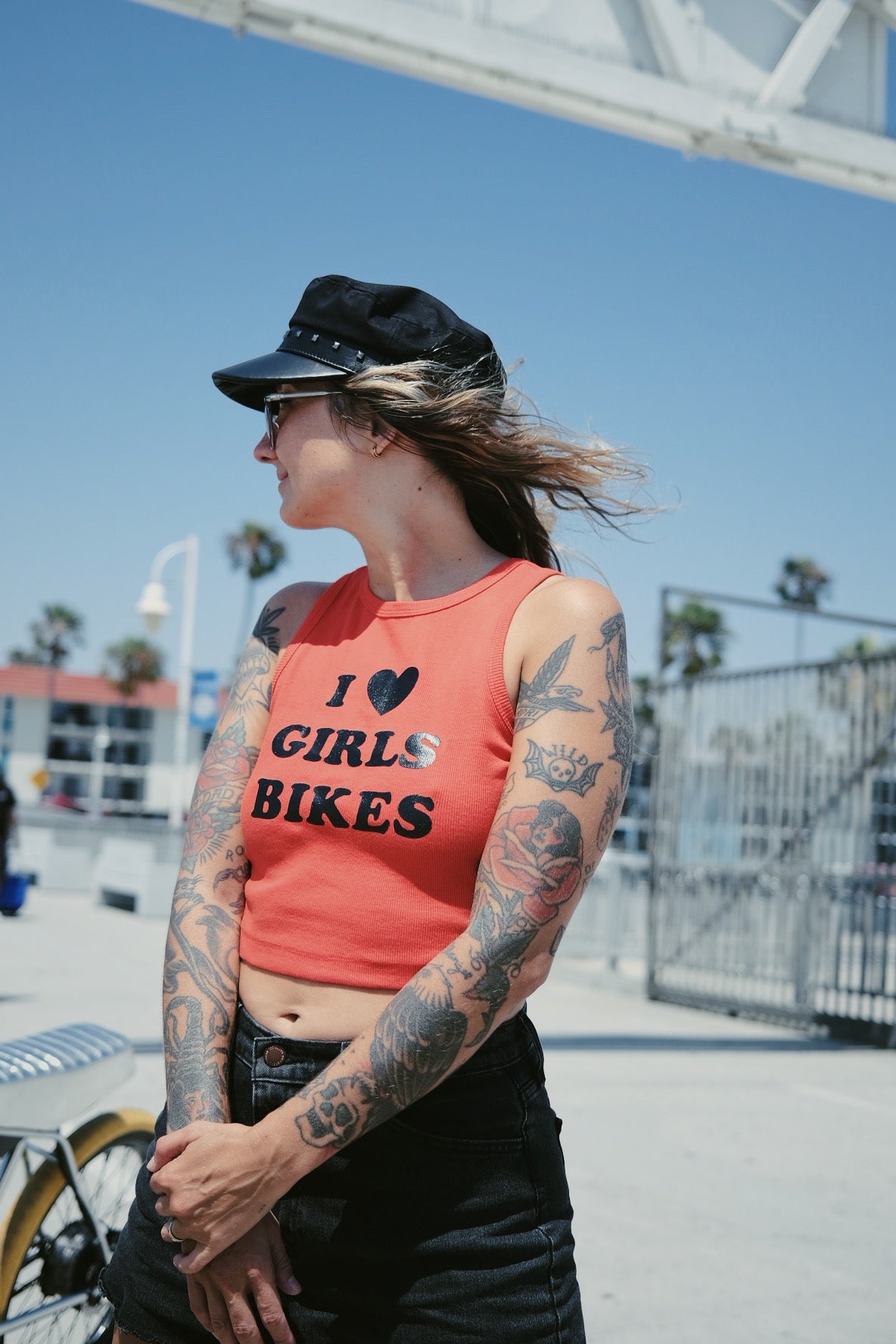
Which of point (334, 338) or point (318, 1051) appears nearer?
point (318, 1051)

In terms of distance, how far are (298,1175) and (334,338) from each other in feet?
3.96

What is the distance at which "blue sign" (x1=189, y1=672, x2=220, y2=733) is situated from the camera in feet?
71.7

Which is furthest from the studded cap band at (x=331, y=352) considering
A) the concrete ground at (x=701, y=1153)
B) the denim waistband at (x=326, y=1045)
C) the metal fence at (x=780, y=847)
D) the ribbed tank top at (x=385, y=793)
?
the metal fence at (x=780, y=847)

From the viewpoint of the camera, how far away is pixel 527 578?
190 centimetres

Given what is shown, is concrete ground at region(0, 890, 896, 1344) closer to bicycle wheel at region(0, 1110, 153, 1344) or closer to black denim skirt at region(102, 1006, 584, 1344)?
bicycle wheel at region(0, 1110, 153, 1344)

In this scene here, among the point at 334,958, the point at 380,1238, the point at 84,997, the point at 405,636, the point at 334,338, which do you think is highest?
the point at 334,338

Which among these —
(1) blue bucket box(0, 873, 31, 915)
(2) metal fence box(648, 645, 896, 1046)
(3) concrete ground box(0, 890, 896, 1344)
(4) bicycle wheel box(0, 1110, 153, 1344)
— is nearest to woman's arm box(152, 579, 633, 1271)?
(4) bicycle wheel box(0, 1110, 153, 1344)

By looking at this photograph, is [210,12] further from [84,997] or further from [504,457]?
[84,997]

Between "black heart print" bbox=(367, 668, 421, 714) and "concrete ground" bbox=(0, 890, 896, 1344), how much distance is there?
9.37 feet

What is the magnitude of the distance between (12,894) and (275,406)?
11713 millimetres

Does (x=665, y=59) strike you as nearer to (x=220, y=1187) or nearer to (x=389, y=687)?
(x=389, y=687)

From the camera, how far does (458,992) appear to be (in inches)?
62.7

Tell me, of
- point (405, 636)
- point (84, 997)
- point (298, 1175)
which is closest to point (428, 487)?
point (405, 636)

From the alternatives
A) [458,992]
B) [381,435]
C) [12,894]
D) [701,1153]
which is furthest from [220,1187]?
[12,894]
